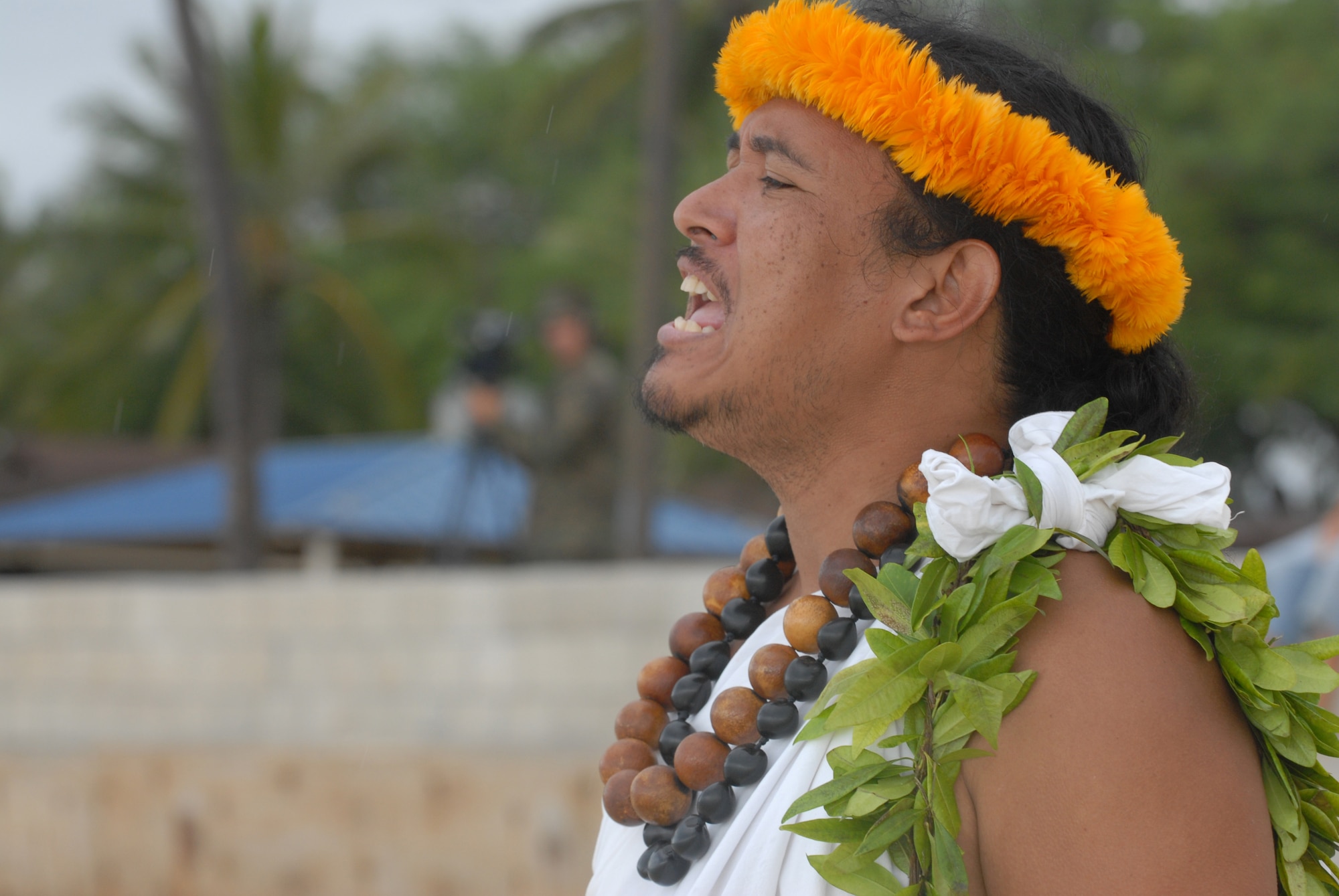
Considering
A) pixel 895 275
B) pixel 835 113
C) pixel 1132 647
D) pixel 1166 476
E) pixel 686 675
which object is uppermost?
pixel 835 113

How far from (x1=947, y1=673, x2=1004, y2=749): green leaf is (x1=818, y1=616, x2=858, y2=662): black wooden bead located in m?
0.31

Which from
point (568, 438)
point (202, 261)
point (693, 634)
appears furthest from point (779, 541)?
point (202, 261)

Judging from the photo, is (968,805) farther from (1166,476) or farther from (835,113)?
(835,113)

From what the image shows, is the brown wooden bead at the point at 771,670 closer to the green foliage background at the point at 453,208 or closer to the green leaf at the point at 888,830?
the green leaf at the point at 888,830

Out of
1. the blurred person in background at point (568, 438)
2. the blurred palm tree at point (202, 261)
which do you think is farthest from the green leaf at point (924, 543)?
the blurred palm tree at point (202, 261)

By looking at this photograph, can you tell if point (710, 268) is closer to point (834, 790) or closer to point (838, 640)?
point (838, 640)

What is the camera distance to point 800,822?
1.51 m

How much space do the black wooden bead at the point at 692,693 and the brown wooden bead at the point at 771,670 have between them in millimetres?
190

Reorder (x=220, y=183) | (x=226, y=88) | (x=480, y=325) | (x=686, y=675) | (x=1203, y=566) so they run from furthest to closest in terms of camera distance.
A: (x=226, y=88) → (x=220, y=183) → (x=480, y=325) → (x=686, y=675) → (x=1203, y=566)

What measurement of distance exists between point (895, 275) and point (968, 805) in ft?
2.14

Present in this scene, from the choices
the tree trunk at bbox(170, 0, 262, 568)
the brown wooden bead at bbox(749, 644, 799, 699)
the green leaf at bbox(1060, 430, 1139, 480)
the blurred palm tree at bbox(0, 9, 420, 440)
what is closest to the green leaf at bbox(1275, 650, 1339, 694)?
the green leaf at bbox(1060, 430, 1139, 480)

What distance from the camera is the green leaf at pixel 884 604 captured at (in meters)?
1.54

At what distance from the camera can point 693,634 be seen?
2.08m

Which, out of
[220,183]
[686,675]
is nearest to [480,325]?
[220,183]
